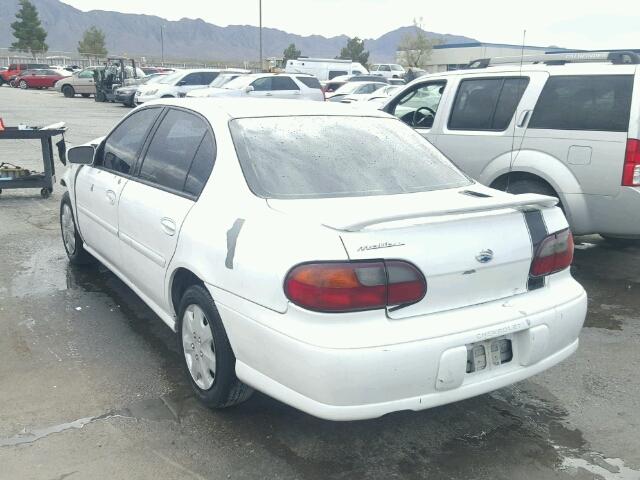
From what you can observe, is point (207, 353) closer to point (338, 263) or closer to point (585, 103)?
point (338, 263)

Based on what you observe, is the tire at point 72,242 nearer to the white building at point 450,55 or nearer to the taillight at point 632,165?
the taillight at point 632,165

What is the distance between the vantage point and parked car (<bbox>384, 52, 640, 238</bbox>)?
5305 millimetres

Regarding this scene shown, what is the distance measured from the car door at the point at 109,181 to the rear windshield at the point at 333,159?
1134 mm

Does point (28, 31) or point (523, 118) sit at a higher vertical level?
point (28, 31)

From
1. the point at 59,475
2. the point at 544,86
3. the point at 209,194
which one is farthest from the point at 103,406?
the point at 544,86

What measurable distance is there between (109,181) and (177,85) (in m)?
19.6

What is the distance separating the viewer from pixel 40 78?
1692 inches

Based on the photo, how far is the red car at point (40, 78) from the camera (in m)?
43.0

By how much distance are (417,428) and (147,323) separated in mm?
2176

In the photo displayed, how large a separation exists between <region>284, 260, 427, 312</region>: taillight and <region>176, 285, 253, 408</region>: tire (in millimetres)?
644

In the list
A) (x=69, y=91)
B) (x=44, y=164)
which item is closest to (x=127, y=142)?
(x=44, y=164)

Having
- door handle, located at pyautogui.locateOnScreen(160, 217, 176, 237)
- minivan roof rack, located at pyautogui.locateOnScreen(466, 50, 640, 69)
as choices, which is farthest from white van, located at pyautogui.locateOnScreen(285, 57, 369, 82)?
door handle, located at pyautogui.locateOnScreen(160, 217, 176, 237)

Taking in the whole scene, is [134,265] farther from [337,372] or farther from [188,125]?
[337,372]

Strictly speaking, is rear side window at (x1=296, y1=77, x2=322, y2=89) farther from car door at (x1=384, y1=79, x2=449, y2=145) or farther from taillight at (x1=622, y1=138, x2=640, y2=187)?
taillight at (x1=622, y1=138, x2=640, y2=187)
